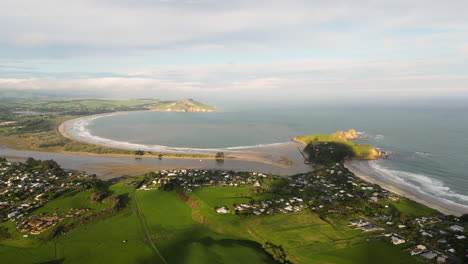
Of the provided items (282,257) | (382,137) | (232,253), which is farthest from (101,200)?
(382,137)

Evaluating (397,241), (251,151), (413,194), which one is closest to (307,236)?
(397,241)

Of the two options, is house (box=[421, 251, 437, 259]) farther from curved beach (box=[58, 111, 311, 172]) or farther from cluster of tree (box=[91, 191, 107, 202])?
cluster of tree (box=[91, 191, 107, 202])

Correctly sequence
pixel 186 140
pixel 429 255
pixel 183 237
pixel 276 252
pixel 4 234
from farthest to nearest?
pixel 186 140 → pixel 183 237 → pixel 4 234 → pixel 276 252 → pixel 429 255

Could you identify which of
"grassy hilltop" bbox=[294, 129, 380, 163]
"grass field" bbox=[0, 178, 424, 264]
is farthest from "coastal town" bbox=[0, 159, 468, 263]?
"grassy hilltop" bbox=[294, 129, 380, 163]

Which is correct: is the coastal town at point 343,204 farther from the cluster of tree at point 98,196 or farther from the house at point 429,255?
the cluster of tree at point 98,196

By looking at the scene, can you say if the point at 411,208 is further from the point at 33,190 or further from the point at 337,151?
the point at 33,190

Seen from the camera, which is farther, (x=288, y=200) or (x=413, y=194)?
(x=413, y=194)
